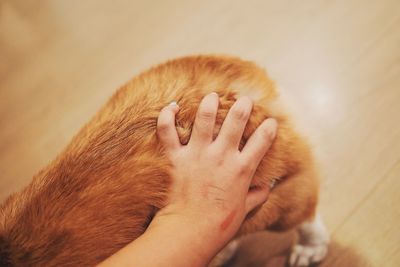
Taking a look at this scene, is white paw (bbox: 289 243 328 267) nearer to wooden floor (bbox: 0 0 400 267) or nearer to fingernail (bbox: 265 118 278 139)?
wooden floor (bbox: 0 0 400 267)

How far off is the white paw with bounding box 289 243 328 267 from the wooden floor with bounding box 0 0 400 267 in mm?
46

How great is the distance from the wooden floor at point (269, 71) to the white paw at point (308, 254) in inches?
1.8

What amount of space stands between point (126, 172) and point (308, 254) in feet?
2.26

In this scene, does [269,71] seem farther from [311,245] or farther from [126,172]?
[126,172]

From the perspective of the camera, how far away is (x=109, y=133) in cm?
73

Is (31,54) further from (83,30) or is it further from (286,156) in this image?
(286,156)

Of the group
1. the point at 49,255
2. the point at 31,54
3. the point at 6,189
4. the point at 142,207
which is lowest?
the point at 6,189

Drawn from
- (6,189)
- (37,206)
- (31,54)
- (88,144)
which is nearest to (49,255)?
(37,206)

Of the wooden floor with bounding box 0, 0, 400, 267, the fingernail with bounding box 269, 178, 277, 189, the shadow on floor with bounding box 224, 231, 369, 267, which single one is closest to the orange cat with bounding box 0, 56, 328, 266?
the fingernail with bounding box 269, 178, 277, 189

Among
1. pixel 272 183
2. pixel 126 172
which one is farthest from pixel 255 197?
pixel 126 172

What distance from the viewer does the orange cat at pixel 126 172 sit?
682mm

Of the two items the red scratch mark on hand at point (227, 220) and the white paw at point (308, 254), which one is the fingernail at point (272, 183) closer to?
the red scratch mark on hand at point (227, 220)

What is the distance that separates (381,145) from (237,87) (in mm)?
679

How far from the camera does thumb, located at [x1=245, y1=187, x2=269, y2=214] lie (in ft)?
2.54
